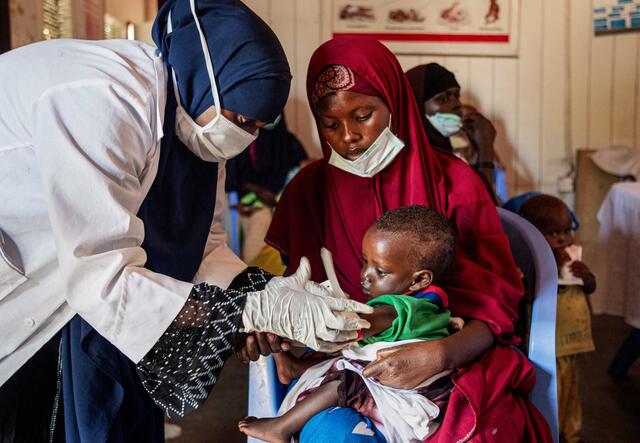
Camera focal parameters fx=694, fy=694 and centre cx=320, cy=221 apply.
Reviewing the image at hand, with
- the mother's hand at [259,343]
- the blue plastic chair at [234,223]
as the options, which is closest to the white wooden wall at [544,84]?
the blue plastic chair at [234,223]

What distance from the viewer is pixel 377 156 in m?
1.86

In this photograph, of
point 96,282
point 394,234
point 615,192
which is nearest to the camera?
point 96,282

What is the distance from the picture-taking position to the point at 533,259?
190 cm

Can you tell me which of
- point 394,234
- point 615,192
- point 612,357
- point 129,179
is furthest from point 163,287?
point 612,357

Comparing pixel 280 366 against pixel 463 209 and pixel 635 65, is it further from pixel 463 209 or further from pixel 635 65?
pixel 635 65

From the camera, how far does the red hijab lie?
5.79 ft

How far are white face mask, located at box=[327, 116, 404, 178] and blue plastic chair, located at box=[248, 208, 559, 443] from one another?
18.5 inches

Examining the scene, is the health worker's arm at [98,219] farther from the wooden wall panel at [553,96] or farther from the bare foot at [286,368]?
the wooden wall panel at [553,96]

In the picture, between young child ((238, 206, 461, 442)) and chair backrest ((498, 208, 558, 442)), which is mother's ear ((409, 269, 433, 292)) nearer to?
young child ((238, 206, 461, 442))

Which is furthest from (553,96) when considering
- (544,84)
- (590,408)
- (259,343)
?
(259,343)

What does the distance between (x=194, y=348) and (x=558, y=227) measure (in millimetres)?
1849

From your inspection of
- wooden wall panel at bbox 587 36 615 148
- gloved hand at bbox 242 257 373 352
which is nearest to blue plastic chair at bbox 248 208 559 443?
gloved hand at bbox 242 257 373 352

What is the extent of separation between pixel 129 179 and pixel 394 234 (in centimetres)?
67

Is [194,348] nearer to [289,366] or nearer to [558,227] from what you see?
[289,366]
